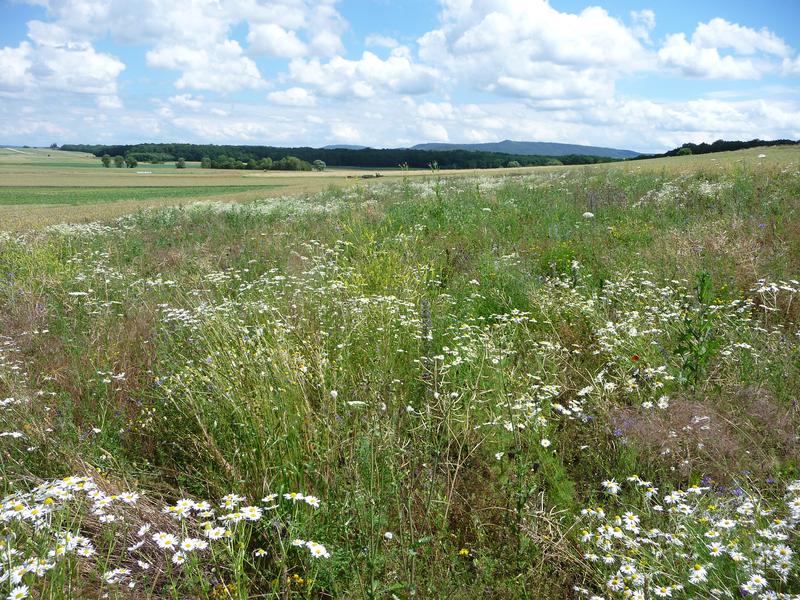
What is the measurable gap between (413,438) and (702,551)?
5.08ft

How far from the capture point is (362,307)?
15.7ft

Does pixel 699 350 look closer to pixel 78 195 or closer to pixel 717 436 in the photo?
pixel 717 436

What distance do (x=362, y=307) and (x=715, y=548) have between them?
10.5ft

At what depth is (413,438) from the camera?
321 cm

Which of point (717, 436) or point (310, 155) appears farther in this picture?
point (310, 155)

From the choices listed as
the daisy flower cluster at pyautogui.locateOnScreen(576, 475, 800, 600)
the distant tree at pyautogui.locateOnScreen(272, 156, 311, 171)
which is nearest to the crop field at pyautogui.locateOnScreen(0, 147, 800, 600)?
the daisy flower cluster at pyautogui.locateOnScreen(576, 475, 800, 600)

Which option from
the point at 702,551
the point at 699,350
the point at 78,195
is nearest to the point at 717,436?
the point at 699,350

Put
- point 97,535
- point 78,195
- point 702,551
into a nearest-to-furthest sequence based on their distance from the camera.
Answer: point 702,551, point 97,535, point 78,195

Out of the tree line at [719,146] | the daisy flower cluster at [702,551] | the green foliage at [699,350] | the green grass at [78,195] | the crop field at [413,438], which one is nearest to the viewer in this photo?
the daisy flower cluster at [702,551]

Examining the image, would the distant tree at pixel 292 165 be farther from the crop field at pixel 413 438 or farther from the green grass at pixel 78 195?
the crop field at pixel 413 438

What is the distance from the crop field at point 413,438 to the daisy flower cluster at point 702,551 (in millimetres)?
16

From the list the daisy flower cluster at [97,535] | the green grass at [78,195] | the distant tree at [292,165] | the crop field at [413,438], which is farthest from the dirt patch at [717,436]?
the distant tree at [292,165]

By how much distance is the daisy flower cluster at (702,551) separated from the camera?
2.03m

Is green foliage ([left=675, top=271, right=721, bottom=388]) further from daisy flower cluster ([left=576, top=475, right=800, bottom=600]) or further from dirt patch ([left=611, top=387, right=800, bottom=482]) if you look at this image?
daisy flower cluster ([left=576, top=475, right=800, bottom=600])
